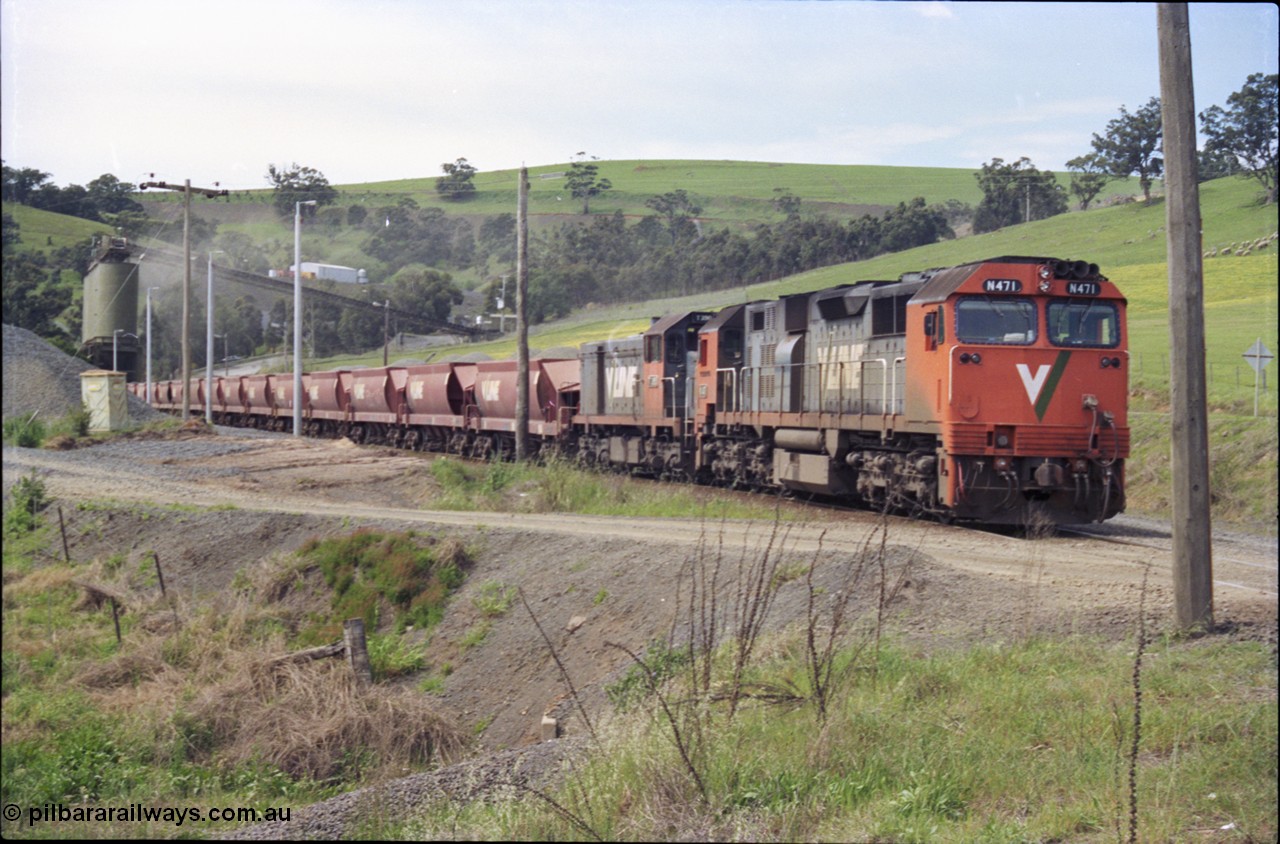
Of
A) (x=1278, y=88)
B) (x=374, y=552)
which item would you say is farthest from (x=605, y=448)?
(x=1278, y=88)

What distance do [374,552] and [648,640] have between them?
6.99m

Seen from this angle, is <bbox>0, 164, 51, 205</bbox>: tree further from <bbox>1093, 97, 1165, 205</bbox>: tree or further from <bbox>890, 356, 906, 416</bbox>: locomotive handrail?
<bbox>890, 356, 906, 416</bbox>: locomotive handrail

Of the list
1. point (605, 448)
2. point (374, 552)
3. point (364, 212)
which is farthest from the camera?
point (364, 212)

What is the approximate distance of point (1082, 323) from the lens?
51.4 feet

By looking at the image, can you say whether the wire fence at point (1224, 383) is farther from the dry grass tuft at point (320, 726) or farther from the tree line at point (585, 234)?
→ the dry grass tuft at point (320, 726)

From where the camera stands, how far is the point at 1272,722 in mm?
6672

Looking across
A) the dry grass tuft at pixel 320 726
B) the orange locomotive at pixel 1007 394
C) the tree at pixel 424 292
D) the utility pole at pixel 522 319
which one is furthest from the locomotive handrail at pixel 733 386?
the tree at pixel 424 292

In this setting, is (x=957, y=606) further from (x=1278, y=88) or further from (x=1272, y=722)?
(x=1278, y=88)

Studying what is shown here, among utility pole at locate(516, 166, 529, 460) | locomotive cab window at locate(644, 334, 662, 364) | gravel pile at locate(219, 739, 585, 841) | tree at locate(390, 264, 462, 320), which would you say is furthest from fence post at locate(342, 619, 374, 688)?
tree at locate(390, 264, 462, 320)

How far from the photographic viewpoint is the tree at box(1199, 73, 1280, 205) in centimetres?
507

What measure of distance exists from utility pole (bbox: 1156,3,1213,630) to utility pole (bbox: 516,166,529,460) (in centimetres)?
2137

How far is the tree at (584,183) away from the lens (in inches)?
1246

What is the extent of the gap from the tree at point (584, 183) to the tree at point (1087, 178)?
48.8 feet

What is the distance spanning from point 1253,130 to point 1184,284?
2.05m
